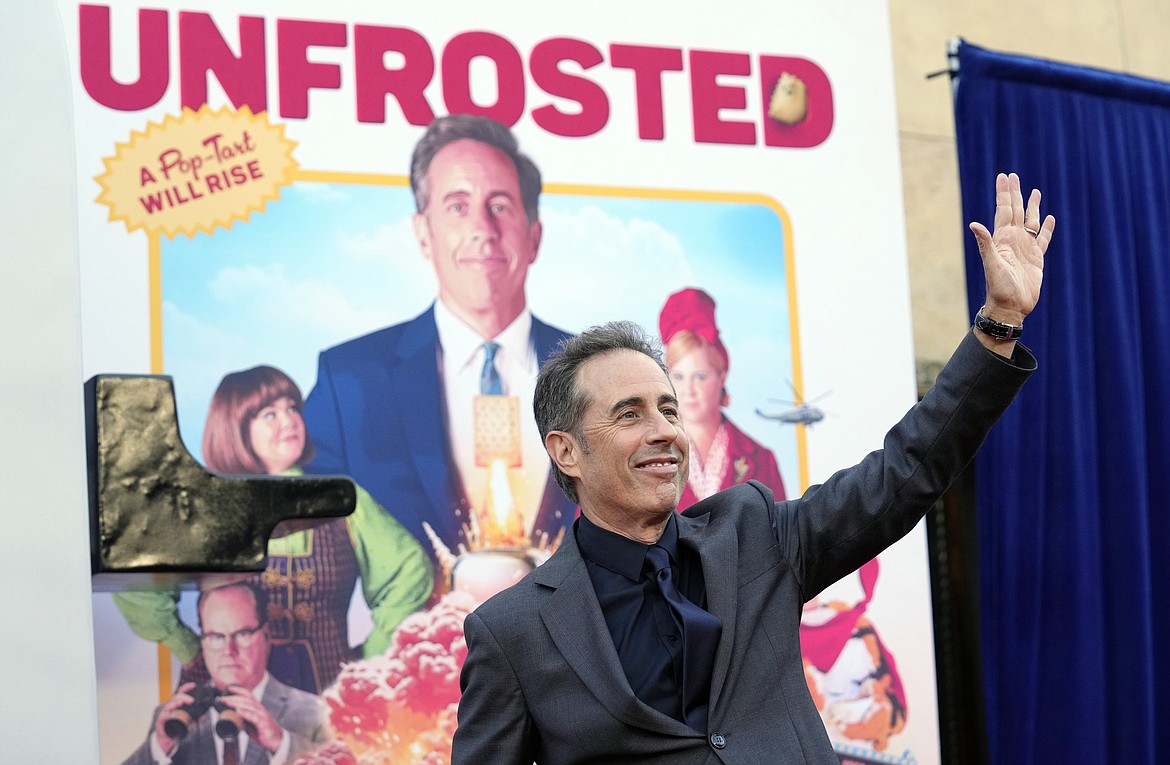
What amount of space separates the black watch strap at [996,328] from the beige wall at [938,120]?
250 centimetres

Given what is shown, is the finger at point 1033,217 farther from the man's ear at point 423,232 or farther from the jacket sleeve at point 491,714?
the man's ear at point 423,232

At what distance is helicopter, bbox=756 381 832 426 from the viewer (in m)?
3.68

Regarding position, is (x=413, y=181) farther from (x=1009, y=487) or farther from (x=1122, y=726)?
(x=1122, y=726)

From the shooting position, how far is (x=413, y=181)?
3.43 meters

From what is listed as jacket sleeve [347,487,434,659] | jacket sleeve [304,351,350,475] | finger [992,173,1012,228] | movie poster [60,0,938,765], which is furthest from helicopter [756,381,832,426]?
finger [992,173,1012,228]

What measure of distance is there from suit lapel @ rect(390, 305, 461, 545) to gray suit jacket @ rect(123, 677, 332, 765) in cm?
48

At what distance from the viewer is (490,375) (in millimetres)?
3439

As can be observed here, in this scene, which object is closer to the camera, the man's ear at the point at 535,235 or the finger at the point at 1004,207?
the finger at the point at 1004,207

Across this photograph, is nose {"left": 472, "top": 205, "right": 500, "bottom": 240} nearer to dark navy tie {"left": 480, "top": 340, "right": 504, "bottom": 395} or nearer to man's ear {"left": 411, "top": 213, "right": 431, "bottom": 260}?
man's ear {"left": 411, "top": 213, "right": 431, "bottom": 260}

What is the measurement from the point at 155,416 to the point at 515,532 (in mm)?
1865

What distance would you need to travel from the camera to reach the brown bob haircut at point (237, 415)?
3.20 m

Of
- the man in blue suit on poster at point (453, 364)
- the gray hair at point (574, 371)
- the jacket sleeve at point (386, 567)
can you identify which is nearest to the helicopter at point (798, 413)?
the man in blue suit on poster at point (453, 364)

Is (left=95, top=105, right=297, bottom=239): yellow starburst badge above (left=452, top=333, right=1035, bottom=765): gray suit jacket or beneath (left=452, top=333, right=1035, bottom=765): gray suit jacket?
above

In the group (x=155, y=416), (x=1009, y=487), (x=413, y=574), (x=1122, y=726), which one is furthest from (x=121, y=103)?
(x=1122, y=726)
